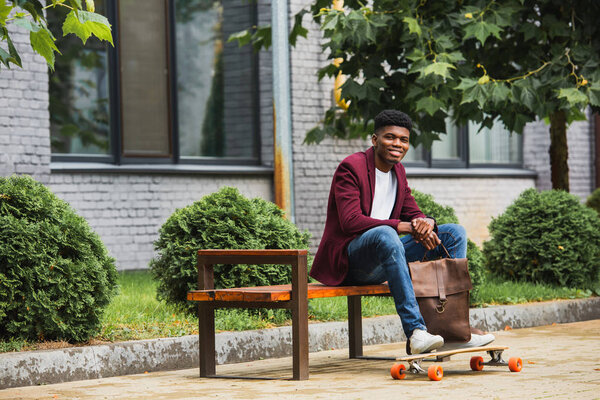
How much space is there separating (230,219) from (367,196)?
175 centimetres

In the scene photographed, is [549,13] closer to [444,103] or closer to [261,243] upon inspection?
[444,103]

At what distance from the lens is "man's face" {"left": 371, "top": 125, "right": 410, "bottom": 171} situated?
21.9ft

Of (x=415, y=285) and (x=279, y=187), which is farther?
(x=279, y=187)

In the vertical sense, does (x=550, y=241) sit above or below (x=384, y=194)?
below

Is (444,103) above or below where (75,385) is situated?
above

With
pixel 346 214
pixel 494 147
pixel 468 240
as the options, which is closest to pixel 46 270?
pixel 346 214

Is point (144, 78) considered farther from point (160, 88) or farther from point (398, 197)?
point (398, 197)

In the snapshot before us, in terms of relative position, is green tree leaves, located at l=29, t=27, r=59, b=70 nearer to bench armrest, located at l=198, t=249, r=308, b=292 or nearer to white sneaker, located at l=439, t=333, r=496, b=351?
bench armrest, located at l=198, t=249, r=308, b=292

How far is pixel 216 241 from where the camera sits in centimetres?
799

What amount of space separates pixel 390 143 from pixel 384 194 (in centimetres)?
35

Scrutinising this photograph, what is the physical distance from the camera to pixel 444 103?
10102mm

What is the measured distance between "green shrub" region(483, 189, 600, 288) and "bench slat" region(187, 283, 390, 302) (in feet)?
15.4

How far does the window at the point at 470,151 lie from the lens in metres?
16.4

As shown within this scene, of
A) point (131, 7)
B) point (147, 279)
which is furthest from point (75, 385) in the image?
point (131, 7)
